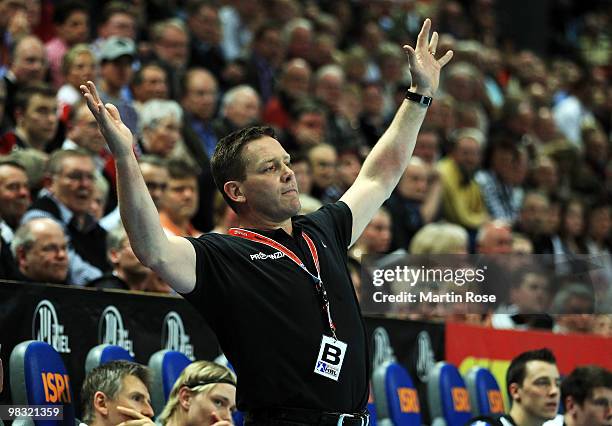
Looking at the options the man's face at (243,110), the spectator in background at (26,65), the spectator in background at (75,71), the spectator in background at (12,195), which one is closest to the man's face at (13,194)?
the spectator in background at (12,195)

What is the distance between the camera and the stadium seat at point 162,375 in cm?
580

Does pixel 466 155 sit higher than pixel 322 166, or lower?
higher

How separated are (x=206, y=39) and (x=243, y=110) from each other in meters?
2.13

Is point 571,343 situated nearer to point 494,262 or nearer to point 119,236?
point 494,262

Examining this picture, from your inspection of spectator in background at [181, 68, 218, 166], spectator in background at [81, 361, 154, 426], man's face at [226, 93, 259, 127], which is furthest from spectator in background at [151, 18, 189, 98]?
spectator in background at [81, 361, 154, 426]

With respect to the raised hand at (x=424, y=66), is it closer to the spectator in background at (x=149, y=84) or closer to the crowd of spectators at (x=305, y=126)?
the crowd of spectators at (x=305, y=126)

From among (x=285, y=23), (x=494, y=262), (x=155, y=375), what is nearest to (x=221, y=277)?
(x=155, y=375)

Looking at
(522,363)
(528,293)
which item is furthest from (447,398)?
(528,293)

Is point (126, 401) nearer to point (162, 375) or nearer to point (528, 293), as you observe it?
point (162, 375)

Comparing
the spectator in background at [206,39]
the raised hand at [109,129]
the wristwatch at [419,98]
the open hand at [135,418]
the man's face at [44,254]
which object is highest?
the spectator in background at [206,39]

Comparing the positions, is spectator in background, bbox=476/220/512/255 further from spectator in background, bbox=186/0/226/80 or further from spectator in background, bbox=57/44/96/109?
spectator in background, bbox=186/0/226/80

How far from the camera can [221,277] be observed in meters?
4.13

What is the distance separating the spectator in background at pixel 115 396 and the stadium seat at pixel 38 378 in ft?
0.43

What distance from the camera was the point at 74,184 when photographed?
7.45 meters
